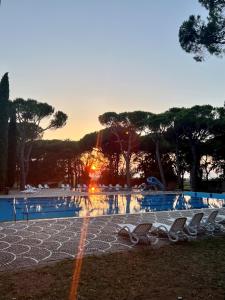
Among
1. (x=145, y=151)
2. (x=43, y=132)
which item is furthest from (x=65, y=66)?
(x=145, y=151)

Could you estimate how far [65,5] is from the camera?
9.98m

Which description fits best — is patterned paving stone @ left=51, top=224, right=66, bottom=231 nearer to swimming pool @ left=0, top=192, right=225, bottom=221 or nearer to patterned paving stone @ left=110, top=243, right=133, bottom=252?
swimming pool @ left=0, top=192, right=225, bottom=221

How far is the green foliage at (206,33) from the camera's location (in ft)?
31.2

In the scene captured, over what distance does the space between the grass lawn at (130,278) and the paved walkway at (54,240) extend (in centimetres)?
56

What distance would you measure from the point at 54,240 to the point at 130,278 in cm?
308

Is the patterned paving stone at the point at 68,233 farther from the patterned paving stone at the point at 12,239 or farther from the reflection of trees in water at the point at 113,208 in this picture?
the reflection of trees in water at the point at 113,208

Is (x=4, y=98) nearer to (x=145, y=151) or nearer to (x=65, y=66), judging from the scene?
(x=65, y=66)

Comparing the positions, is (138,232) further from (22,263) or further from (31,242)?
(22,263)

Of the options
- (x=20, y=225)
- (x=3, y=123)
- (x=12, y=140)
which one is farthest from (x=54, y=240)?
(x=12, y=140)

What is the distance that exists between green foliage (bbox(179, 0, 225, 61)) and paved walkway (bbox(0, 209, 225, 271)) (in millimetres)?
5924

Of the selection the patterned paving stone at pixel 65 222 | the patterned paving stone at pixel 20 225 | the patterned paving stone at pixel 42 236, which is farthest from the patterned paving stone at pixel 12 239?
the patterned paving stone at pixel 65 222

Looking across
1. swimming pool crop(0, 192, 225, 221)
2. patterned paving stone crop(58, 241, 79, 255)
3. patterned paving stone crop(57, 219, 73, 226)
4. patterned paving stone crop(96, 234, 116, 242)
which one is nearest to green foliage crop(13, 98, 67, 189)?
swimming pool crop(0, 192, 225, 221)

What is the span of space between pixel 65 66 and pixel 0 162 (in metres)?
11.6

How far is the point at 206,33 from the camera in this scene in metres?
9.83
